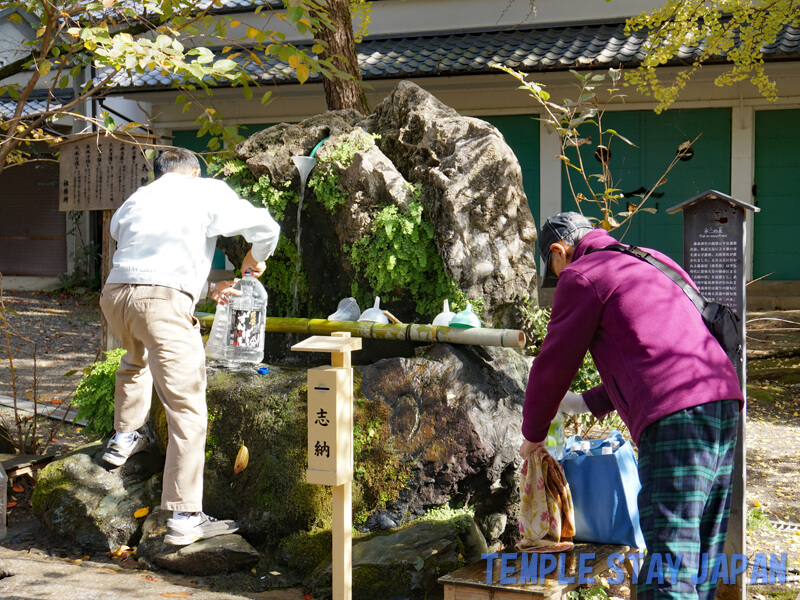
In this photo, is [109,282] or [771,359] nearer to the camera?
[109,282]

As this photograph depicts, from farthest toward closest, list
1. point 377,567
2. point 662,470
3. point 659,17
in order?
point 659,17 → point 377,567 → point 662,470

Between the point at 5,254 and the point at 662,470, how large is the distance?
55.1 ft

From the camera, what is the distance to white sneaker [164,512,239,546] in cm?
400

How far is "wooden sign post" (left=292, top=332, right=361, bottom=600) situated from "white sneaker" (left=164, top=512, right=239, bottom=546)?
48.0 inches

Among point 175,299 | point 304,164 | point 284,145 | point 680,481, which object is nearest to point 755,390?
point 304,164

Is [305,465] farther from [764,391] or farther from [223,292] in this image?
[764,391]

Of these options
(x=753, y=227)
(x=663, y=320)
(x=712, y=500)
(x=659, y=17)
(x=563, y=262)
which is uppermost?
(x=659, y=17)

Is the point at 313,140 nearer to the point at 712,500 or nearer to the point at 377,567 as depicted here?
the point at 377,567

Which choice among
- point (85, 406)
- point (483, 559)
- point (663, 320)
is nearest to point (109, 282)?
point (85, 406)

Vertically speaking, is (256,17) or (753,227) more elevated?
(256,17)

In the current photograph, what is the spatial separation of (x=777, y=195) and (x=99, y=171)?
9.49 metres

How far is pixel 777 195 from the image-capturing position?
36.9ft

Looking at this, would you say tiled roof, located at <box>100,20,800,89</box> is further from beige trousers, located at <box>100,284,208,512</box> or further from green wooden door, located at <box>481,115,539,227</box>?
beige trousers, located at <box>100,284,208,512</box>

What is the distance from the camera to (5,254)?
648 inches
